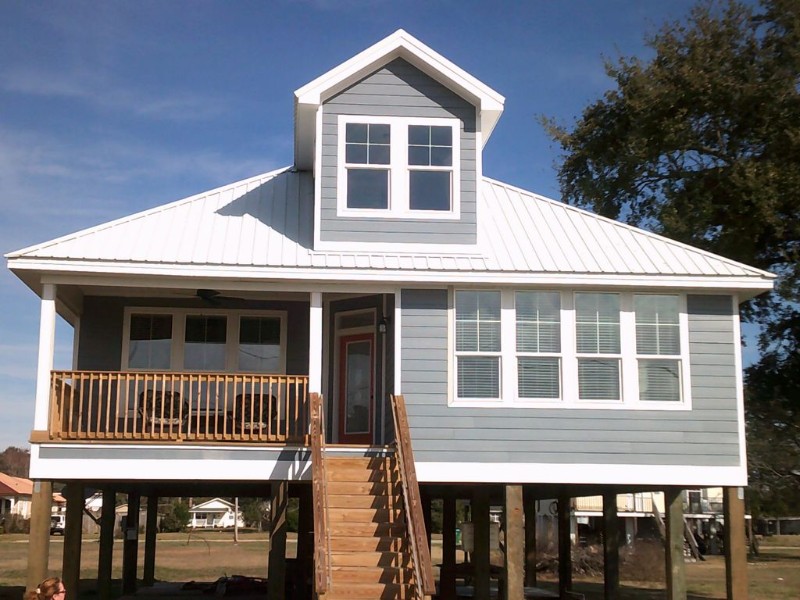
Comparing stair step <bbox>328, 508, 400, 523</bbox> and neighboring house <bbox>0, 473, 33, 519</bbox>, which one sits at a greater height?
stair step <bbox>328, 508, 400, 523</bbox>

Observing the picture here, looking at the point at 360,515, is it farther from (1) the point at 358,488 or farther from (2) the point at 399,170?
(2) the point at 399,170

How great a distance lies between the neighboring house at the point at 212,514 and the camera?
8950 centimetres

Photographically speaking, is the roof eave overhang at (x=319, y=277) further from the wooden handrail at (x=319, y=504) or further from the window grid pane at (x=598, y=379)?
the wooden handrail at (x=319, y=504)

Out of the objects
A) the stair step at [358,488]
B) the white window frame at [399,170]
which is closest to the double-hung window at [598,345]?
the white window frame at [399,170]

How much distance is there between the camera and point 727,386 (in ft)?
50.3

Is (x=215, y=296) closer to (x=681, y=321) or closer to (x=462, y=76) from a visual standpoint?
(x=462, y=76)

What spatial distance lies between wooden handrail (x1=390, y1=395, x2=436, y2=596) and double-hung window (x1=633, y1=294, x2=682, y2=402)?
3.81 metres

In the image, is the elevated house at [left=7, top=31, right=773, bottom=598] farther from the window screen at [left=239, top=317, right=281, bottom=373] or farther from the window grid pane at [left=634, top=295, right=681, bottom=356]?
the window screen at [left=239, top=317, right=281, bottom=373]

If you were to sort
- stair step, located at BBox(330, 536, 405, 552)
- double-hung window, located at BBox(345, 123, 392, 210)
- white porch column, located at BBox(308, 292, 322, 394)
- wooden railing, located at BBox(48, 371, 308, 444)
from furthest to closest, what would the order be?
double-hung window, located at BBox(345, 123, 392, 210) < white porch column, located at BBox(308, 292, 322, 394) < wooden railing, located at BBox(48, 371, 308, 444) < stair step, located at BBox(330, 536, 405, 552)

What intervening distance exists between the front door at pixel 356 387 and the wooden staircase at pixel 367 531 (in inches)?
88.4

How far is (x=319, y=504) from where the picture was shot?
40.1 ft

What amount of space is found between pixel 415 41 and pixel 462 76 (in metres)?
0.92

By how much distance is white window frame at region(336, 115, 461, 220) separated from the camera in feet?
51.9

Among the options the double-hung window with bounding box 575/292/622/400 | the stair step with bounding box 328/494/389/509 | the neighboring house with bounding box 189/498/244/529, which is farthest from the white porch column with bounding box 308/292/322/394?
the neighboring house with bounding box 189/498/244/529
